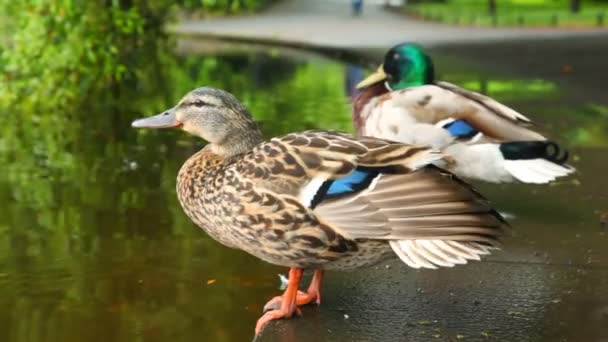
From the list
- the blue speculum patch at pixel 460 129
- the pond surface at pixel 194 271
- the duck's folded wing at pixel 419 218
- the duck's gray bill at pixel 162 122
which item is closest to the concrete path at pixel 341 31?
the pond surface at pixel 194 271

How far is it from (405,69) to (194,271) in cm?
222

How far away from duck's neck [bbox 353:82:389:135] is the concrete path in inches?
443

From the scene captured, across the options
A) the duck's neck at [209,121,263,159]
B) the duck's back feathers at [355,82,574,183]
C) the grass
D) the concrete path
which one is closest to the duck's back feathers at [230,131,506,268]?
the duck's neck at [209,121,263,159]

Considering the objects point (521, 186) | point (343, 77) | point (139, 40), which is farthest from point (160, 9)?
point (521, 186)

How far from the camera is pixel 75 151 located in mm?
8359

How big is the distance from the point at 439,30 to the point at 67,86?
13114mm

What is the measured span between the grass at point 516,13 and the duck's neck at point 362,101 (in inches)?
721

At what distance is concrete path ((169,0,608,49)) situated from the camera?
65.1ft

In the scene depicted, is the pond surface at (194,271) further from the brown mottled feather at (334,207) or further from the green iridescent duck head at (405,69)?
the green iridescent duck head at (405,69)

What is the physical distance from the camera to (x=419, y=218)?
395cm

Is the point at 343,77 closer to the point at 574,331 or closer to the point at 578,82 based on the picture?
the point at 578,82

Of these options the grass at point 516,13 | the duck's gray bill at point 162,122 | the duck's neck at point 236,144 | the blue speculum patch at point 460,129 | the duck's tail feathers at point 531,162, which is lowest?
the grass at point 516,13

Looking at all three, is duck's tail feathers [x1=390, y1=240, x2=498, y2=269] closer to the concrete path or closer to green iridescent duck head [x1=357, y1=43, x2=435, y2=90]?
green iridescent duck head [x1=357, y1=43, x2=435, y2=90]

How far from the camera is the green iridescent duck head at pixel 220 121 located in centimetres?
447
